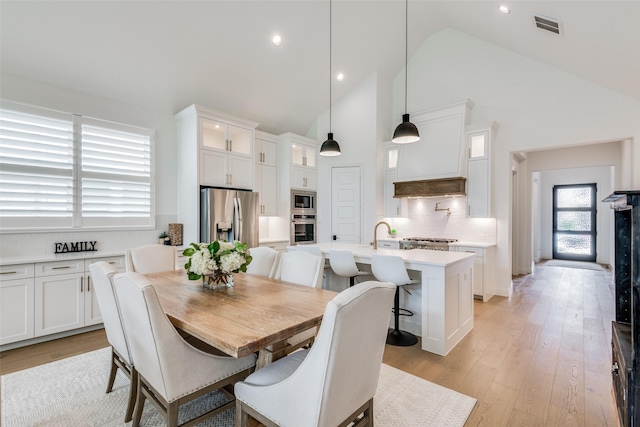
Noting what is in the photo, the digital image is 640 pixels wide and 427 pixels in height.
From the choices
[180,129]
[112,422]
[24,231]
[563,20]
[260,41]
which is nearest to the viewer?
[112,422]

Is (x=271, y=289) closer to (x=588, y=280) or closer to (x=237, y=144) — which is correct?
(x=237, y=144)

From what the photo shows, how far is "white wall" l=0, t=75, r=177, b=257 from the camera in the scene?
3238 mm

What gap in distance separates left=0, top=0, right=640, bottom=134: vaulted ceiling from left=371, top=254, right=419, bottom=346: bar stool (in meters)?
2.75

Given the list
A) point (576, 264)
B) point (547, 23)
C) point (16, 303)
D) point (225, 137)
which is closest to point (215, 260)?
point (16, 303)

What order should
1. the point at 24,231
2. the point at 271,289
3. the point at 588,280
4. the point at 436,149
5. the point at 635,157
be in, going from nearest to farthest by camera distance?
the point at 271,289 → the point at 24,231 → the point at 635,157 → the point at 436,149 → the point at 588,280

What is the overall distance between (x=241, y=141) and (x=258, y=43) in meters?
1.45

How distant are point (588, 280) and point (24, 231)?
8985mm

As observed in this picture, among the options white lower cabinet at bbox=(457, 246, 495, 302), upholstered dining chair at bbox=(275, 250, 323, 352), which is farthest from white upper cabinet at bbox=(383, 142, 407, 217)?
upholstered dining chair at bbox=(275, 250, 323, 352)

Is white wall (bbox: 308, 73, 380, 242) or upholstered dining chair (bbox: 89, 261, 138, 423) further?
white wall (bbox: 308, 73, 380, 242)

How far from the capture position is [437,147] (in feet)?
17.1

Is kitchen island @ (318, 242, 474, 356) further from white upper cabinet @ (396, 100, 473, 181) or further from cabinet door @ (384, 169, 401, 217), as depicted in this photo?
cabinet door @ (384, 169, 401, 217)

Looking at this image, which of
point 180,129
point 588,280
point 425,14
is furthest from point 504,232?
point 180,129

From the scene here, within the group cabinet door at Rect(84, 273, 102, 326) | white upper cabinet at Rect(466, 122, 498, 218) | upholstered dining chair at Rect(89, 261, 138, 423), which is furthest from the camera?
white upper cabinet at Rect(466, 122, 498, 218)

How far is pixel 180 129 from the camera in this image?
14.6 ft
